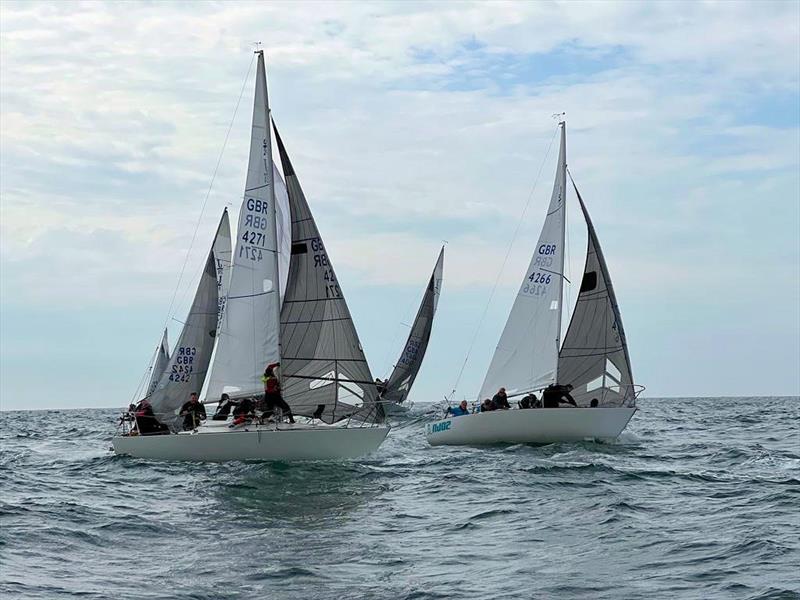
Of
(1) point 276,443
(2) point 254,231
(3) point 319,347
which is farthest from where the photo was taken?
(2) point 254,231

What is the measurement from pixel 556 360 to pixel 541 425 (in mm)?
2743

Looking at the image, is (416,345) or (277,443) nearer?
(277,443)

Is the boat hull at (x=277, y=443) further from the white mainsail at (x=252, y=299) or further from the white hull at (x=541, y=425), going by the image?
the white hull at (x=541, y=425)

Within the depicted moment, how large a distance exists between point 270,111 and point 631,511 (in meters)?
13.7

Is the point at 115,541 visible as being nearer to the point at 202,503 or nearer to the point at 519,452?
the point at 202,503

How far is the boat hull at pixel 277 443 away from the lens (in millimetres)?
23109

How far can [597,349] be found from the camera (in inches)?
1200

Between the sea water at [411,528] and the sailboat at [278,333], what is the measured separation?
104cm

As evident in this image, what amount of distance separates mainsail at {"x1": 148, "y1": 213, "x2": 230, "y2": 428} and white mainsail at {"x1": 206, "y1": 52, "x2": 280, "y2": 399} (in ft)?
8.93

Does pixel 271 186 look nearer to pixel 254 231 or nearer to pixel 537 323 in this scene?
pixel 254 231

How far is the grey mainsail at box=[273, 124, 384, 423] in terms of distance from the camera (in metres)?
24.8

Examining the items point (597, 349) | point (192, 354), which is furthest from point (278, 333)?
point (597, 349)

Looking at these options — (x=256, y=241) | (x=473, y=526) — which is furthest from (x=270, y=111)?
(x=473, y=526)

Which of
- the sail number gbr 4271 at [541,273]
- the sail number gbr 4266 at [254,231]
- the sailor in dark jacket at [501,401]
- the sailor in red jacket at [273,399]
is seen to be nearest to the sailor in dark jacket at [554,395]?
the sailor in dark jacket at [501,401]
